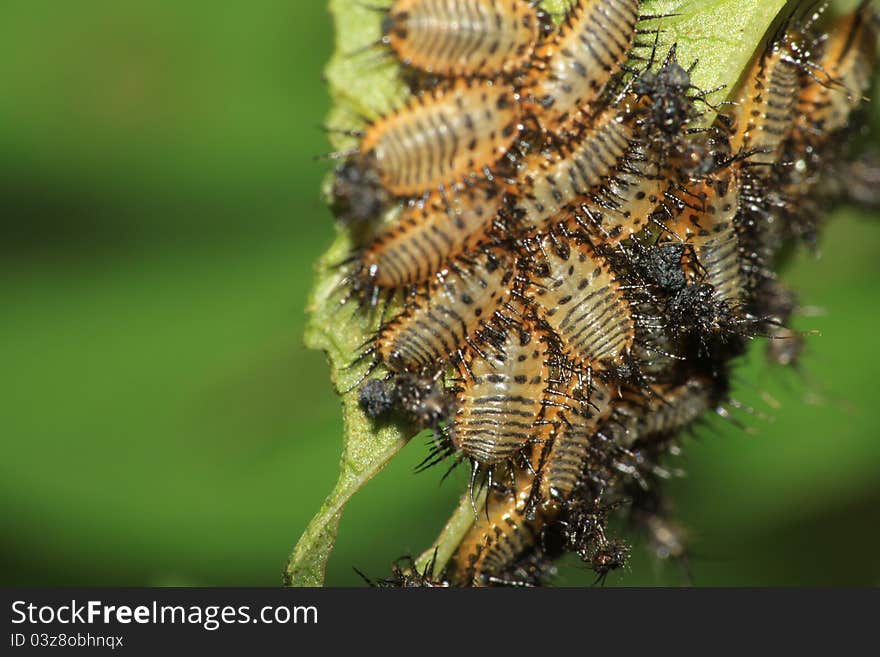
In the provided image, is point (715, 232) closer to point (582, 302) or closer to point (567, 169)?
point (582, 302)

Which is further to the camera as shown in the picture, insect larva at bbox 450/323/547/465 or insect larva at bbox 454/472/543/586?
insect larva at bbox 454/472/543/586

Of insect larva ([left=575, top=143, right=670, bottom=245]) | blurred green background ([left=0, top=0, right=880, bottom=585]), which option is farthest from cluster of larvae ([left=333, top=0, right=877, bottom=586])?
blurred green background ([left=0, top=0, right=880, bottom=585])

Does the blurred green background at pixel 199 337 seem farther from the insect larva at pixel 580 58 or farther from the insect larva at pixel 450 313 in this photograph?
the insect larva at pixel 580 58

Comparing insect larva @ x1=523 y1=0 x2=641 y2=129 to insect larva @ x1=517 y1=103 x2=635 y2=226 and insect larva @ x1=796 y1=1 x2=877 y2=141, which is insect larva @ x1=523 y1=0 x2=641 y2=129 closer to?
insect larva @ x1=517 y1=103 x2=635 y2=226

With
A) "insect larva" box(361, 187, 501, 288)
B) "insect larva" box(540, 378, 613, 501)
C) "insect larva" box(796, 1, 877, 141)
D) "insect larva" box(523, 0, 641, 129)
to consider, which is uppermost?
"insect larva" box(796, 1, 877, 141)

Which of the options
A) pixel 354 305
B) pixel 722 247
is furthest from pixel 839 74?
pixel 354 305

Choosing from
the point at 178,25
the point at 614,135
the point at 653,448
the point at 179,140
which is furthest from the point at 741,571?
the point at 178,25
